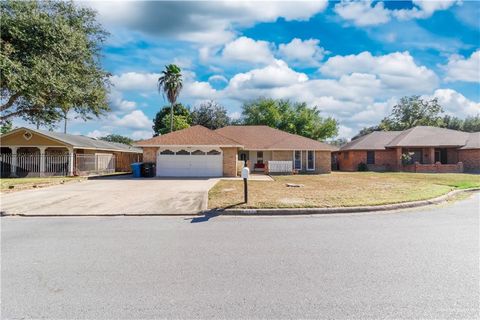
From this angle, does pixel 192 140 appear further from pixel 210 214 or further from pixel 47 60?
pixel 210 214

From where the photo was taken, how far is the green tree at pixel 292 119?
Answer: 47156 millimetres

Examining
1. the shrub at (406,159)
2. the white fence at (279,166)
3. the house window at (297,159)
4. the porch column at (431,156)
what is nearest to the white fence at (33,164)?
the white fence at (279,166)

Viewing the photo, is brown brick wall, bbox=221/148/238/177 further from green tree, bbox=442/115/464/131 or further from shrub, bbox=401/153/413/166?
green tree, bbox=442/115/464/131

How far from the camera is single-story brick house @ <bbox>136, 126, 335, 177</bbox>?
25.5m

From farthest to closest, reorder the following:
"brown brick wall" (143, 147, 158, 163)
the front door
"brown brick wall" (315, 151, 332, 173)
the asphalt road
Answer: the front door < "brown brick wall" (315, 151, 332, 173) < "brown brick wall" (143, 147, 158, 163) < the asphalt road

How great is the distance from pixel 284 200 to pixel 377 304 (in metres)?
8.21

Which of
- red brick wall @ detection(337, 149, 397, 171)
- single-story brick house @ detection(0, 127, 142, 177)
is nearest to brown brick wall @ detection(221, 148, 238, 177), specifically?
single-story brick house @ detection(0, 127, 142, 177)

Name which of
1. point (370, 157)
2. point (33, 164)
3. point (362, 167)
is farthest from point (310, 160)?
point (33, 164)

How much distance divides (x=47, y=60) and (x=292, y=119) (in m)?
36.3

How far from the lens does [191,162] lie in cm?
2559

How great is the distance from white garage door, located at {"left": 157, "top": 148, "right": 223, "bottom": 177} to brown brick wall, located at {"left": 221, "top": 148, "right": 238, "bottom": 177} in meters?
0.31

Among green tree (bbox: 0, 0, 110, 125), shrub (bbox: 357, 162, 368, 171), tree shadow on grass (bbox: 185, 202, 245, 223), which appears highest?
green tree (bbox: 0, 0, 110, 125)

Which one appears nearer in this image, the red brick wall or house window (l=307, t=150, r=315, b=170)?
house window (l=307, t=150, r=315, b=170)

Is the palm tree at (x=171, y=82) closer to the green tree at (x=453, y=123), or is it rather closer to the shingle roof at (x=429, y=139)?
the shingle roof at (x=429, y=139)
